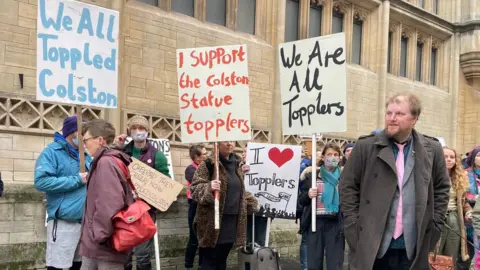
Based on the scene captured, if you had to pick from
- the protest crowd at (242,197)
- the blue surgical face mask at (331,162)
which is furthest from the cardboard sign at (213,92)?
the blue surgical face mask at (331,162)

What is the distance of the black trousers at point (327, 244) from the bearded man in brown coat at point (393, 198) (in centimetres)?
233

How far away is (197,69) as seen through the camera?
5469 mm

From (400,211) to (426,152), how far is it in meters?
0.42

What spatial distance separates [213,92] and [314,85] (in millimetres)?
1213

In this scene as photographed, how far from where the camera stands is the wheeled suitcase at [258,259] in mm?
5629

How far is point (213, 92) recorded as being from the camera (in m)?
5.43

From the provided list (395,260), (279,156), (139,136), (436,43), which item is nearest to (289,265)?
(279,156)

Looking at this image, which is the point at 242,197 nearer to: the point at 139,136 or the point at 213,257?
the point at 213,257

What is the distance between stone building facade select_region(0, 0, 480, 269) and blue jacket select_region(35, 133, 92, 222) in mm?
2164

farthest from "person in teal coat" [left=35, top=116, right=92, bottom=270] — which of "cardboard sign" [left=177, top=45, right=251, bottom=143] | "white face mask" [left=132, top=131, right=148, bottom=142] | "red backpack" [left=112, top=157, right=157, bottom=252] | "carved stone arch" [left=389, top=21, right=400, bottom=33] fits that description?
"carved stone arch" [left=389, top=21, right=400, bottom=33]

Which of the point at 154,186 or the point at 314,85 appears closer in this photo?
Answer: the point at 154,186

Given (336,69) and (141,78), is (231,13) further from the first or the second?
(336,69)

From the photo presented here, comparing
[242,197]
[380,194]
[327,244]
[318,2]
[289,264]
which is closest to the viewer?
[380,194]

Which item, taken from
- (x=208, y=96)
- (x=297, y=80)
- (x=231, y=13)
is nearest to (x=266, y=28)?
(x=231, y=13)
